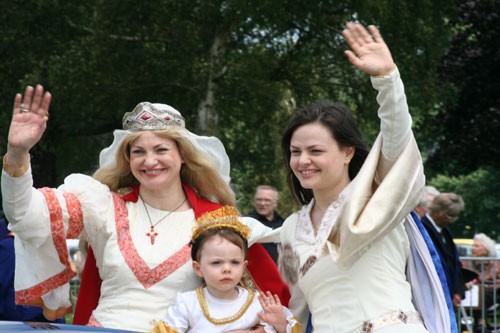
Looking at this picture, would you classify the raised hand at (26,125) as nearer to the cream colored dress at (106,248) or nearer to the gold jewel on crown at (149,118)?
the cream colored dress at (106,248)

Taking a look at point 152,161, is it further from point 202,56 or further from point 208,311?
point 202,56

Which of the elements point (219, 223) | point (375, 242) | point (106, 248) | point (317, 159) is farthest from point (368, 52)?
point (106, 248)

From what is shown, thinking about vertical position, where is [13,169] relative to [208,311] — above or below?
above

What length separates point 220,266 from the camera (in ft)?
16.0

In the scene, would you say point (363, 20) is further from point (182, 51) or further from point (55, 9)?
point (55, 9)

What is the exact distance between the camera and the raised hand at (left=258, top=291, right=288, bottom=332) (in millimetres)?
4852

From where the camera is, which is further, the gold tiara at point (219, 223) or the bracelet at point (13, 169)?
the gold tiara at point (219, 223)

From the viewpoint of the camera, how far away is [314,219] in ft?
15.7

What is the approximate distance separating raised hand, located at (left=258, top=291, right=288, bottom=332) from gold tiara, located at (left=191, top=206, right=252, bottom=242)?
11.8 inches

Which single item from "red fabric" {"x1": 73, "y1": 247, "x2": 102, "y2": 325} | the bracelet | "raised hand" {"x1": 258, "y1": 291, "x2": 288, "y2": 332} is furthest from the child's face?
the bracelet

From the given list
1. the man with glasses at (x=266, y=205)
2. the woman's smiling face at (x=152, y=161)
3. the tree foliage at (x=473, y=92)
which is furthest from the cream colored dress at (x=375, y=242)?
the tree foliage at (x=473, y=92)

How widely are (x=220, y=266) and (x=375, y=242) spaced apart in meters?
0.80

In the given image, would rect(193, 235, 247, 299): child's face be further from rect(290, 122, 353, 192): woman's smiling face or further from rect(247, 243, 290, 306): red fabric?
rect(290, 122, 353, 192): woman's smiling face

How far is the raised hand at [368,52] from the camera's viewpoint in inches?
166
